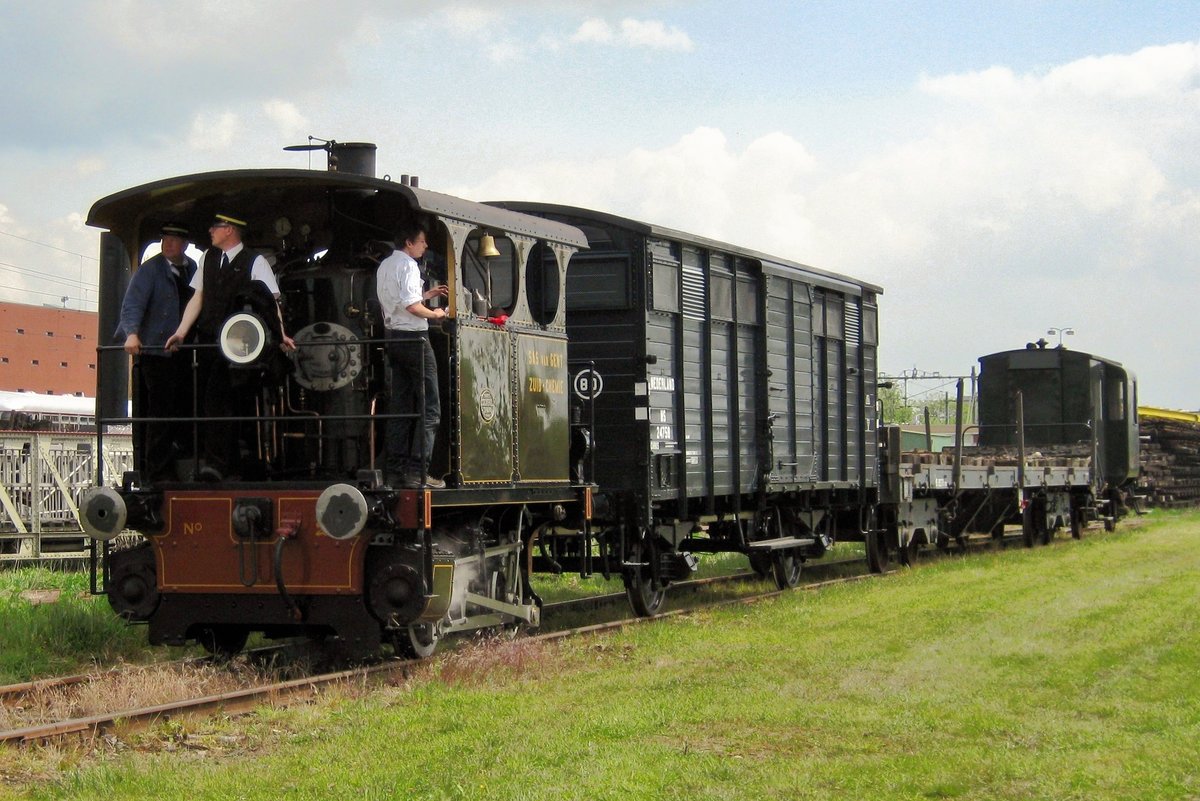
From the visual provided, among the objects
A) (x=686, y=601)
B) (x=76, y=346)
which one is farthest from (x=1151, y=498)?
(x=76, y=346)

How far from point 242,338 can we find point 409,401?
1139 mm

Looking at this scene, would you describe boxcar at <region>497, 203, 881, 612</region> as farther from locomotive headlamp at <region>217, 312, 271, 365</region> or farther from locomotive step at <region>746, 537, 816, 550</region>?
locomotive headlamp at <region>217, 312, 271, 365</region>

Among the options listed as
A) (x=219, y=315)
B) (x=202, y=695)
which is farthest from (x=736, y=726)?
(x=219, y=315)

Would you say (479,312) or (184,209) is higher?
(184,209)

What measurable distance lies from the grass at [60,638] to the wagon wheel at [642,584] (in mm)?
4297

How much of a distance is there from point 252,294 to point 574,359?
4.09 meters

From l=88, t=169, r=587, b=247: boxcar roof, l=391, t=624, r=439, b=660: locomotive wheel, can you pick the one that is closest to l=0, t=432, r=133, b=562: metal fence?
l=88, t=169, r=587, b=247: boxcar roof

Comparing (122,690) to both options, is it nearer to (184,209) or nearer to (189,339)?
(189,339)

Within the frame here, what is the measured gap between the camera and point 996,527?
78.4 feet

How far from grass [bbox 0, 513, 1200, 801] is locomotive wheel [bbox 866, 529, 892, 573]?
237 inches

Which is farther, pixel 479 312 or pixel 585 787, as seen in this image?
pixel 479 312

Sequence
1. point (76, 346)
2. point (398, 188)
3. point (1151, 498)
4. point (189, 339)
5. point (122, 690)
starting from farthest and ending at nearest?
1. point (76, 346)
2. point (1151, 498)
3. point (189, 339)
4. point (398, 188)
5. point (122, 690)

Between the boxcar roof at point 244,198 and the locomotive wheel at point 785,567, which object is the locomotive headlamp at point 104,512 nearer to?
the boxcar roof at point 244,198

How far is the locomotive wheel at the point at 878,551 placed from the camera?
18078mm
